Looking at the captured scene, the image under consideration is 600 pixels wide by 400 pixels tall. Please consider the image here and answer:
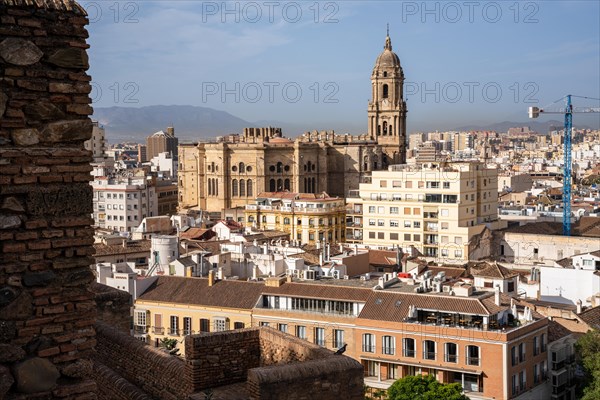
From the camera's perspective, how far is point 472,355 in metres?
25.8

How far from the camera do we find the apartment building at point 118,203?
70812mm

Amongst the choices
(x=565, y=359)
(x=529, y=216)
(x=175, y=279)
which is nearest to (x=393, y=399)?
(x=565, y=359)

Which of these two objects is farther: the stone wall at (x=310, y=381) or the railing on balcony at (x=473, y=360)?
the railing on balcony at (x=473, y=360)

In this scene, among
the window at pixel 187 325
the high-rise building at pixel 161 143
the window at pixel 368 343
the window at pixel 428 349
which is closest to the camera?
the window at pixel 428 349

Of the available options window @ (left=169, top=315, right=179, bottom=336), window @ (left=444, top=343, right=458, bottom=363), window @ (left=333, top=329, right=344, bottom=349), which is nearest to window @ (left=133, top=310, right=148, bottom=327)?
window @ (left=169, top=315, right=179, bottom=336)

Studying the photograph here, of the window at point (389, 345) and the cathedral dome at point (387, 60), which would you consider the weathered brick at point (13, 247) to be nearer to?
the window at point (389, 345)

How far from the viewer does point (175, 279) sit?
109 ft

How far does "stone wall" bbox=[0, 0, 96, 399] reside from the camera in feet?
15.6

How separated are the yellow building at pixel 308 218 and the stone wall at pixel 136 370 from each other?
47924mm

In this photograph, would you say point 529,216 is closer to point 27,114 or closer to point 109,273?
point 109,273

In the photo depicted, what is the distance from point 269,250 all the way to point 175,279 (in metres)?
10.9

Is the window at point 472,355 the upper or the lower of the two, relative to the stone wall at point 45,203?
lower

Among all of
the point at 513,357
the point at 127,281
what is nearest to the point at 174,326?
the point at 127,281

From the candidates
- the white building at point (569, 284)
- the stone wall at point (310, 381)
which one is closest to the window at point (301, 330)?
the white building at point (569, 284)
